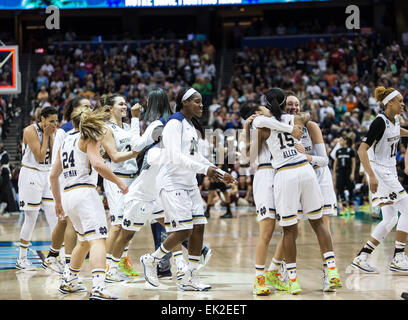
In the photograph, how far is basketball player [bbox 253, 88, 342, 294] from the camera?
226 inches

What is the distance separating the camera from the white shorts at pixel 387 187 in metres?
Result: 7.12

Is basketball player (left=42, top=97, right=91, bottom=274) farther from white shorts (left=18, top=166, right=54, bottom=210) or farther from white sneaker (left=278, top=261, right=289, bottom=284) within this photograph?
white sneaker (left=278, top=261, right=289, bottom=284)

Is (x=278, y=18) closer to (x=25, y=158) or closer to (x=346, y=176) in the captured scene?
(x=346, y=176)

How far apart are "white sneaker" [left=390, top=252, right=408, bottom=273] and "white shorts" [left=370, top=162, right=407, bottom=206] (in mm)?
665

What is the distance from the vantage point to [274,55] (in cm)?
2266

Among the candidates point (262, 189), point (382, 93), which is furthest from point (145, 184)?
point (382, 93)

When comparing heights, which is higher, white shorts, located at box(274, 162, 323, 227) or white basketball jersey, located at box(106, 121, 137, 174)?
white basketball jersey, located at box(106, 121, 137, 174)

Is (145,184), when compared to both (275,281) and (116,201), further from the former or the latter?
(275,281)

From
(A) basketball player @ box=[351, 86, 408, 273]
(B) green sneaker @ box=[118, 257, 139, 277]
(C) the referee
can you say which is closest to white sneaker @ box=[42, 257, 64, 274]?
(B) green sneaker @ box=[118, 257, 139, 277]

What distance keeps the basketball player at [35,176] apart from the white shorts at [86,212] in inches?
86.5

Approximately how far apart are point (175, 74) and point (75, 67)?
3.94m

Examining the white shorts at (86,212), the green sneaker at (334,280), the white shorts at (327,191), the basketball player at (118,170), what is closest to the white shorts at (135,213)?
the basketball player at (118,170)
